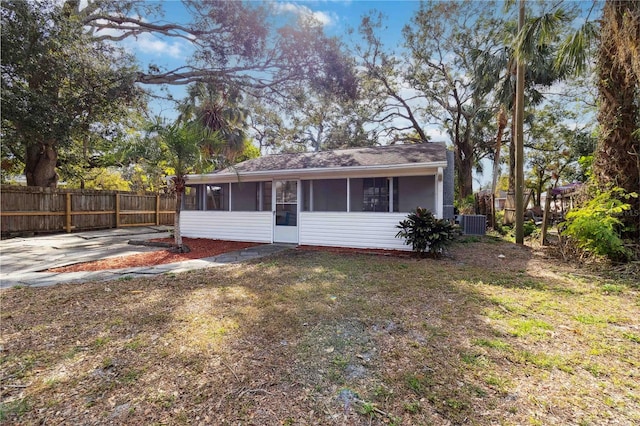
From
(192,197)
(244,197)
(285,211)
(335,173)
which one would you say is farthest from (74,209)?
(335,173)

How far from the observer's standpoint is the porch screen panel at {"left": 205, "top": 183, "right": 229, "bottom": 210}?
1161 cm

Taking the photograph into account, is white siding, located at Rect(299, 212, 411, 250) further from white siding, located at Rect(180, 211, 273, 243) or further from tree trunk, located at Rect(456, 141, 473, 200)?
tree trunk, located at Rect(456, 141, 473, 200)

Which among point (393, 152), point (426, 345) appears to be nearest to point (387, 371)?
point (426, 345)

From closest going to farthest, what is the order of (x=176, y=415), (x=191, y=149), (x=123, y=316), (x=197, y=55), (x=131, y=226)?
(x=176, y=415)
(x=123, y=316)
(x=191, y=149)
(x=197, y=55)
(x=131, y=226)

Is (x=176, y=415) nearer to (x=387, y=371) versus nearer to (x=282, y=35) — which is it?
(x=387, y=371)

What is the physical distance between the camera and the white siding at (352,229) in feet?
29.5

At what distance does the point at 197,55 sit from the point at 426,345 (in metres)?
13.3

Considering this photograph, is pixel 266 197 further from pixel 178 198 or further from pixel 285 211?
pixel 178 198

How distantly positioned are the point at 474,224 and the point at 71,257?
13.9 metres

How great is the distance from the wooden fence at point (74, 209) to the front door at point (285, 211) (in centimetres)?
975

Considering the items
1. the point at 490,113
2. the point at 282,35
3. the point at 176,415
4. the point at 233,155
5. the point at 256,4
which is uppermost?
the point at 256,4

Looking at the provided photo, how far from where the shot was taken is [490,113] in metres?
16.5

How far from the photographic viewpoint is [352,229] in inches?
374

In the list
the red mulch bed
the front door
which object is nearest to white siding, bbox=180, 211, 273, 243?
the front door
